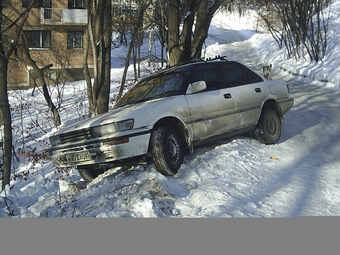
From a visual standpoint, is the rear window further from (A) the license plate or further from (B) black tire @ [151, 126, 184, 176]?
(A) the license plate

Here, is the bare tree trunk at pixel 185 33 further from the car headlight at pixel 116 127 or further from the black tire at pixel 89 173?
the car headlight at pixel 116 127

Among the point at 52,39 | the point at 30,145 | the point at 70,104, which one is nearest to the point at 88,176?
the point at 30,145

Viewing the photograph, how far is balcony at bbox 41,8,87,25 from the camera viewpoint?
31094mm

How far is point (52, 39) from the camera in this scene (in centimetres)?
3231

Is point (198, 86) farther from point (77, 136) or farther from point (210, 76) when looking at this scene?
point (77, 136)

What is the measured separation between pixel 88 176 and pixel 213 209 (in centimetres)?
275

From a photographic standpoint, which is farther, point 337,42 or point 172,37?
point 337,42

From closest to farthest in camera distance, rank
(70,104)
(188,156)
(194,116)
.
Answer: (194,116) < (188,156) < (70,104)

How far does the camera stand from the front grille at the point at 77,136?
18.7 ft

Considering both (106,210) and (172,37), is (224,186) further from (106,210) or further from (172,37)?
(172,37)

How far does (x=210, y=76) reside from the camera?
713 cm

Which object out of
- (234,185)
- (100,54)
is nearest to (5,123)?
(100,54)

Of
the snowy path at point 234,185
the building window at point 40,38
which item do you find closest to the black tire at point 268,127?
the snowy path at point 234,185

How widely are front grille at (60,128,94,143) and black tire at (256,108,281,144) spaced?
337cm
